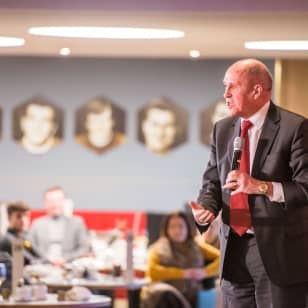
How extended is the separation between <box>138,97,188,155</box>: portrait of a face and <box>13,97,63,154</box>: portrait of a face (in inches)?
43.2

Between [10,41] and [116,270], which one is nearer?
[10,41]

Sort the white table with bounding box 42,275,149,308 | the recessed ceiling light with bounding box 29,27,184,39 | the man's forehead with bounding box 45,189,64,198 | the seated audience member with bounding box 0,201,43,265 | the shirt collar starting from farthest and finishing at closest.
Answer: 1. the man's forehead with bounding box 45,189,64,198
2. the seated audience member with bounding box 0,201,43,265
3. the white table with bounding box 42,275,149,308
4. the recessed ceiling light with bounding box 29,27,184,39
5. the shirt collar

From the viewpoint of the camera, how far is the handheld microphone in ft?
15.1

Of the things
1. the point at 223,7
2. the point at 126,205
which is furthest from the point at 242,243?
the point at 126,205

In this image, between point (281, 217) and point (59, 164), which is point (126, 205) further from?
point (281, 217)

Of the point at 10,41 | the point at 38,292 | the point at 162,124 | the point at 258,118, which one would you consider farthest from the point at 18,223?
the point at 258,118

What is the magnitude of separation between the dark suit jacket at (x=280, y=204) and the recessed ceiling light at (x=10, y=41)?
92.4 inches

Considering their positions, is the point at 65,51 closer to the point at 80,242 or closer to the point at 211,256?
the point at 211,256

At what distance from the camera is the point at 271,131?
15.7ft

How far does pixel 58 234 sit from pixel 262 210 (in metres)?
7.01

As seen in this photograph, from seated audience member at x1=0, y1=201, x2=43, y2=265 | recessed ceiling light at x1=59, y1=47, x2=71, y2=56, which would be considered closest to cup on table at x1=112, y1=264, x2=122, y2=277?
seated audience member at x1=0, y1=201, x2=43, y2=265

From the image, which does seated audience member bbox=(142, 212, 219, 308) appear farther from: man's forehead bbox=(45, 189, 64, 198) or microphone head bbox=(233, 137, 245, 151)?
microphone head bbox=(233, 137, 245, 151)

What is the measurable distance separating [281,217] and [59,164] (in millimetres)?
10339

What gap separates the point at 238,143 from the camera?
4.65 metres
